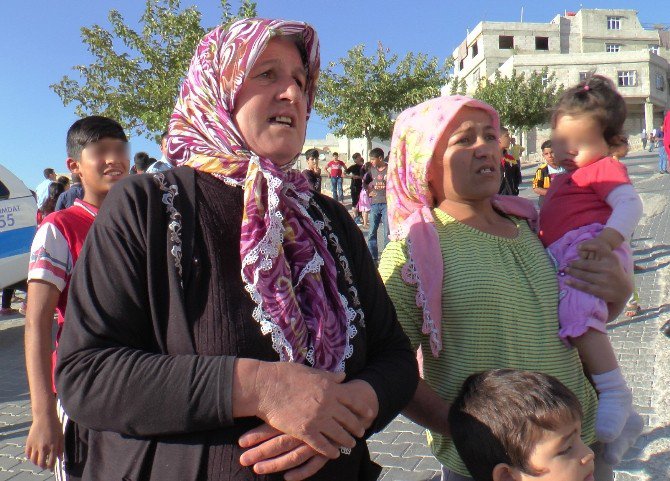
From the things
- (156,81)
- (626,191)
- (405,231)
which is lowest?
(405,231)

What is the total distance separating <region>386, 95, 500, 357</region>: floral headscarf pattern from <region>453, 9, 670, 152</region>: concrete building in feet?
159

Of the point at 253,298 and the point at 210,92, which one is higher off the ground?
the point at 210,92

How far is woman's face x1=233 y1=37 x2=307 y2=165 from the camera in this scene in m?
1.67

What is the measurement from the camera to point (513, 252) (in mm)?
2141

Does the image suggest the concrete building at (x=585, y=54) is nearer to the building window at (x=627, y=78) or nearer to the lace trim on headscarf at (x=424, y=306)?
the building window at (x=627, y=78)

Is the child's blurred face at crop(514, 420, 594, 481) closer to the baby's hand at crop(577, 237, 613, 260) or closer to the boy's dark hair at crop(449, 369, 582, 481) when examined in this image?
the boy's dark hair at crop(449, 369, 582, 481)

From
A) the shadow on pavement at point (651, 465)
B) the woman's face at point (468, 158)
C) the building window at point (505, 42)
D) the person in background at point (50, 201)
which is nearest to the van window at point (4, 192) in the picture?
the person in background at point (50, 201)

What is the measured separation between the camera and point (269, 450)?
1.40 m

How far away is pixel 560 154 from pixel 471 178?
78 cm

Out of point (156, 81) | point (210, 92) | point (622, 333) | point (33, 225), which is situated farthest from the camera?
point (156, 81)

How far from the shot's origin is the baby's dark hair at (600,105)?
254 centimetres

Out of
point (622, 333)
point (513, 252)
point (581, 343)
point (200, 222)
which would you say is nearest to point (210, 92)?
point (200, 222)

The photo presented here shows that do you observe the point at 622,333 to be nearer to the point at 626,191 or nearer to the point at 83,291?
the point at 626,191

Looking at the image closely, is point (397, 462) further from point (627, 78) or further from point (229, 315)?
point (627, 78)
